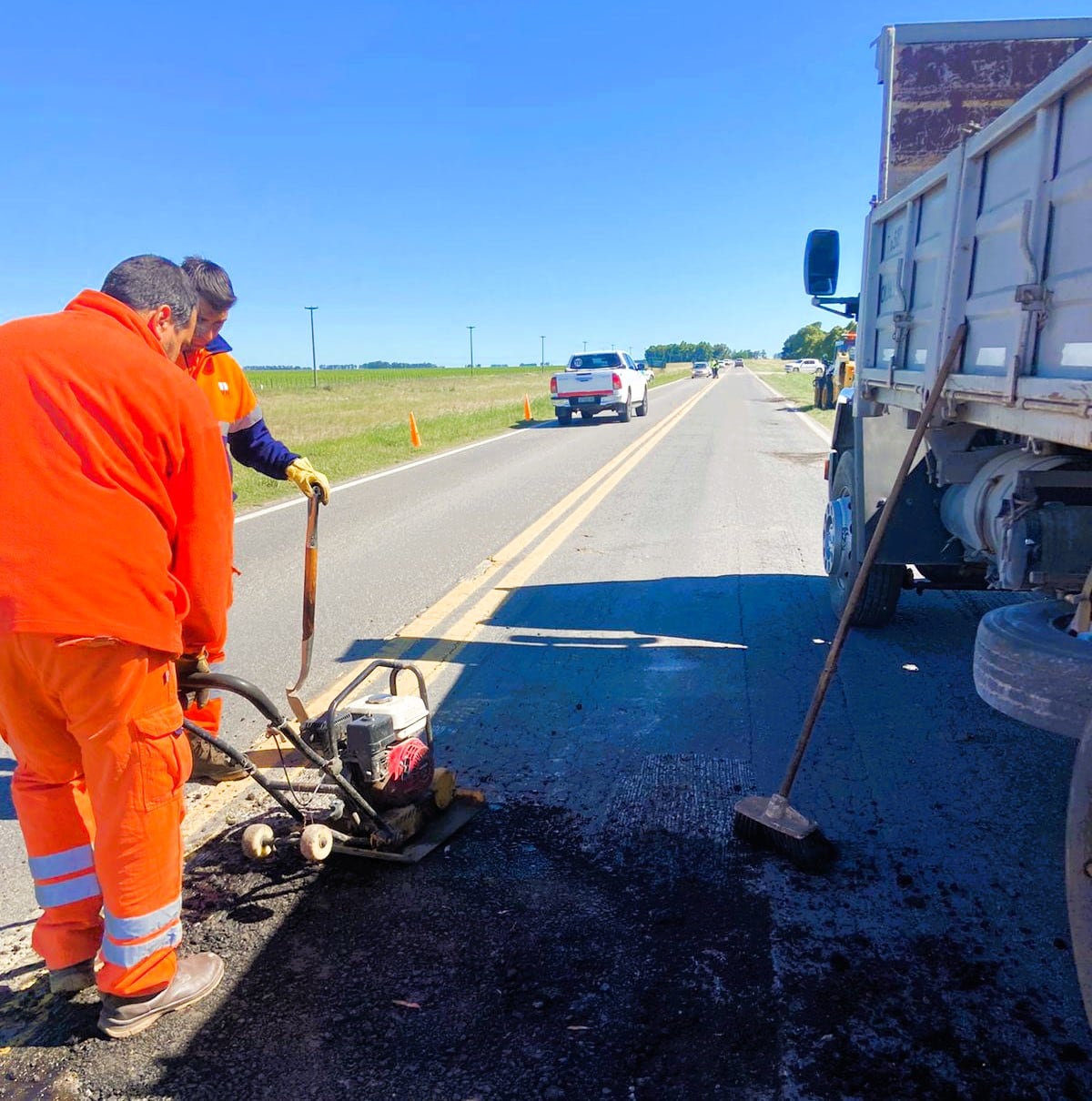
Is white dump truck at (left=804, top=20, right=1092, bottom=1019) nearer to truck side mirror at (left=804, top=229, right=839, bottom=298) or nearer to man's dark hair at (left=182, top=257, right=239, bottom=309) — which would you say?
truck side mirror at (left=804, top=229, right=839, bottom=298)

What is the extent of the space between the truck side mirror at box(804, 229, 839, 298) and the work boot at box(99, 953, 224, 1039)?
5387 mm

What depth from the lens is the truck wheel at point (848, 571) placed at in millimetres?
5680

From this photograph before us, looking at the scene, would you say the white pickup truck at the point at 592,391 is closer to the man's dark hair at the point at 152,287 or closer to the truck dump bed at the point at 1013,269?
the truck dump bed at the point at 1013,269

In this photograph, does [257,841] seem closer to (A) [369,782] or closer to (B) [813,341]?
(A) [369,782]

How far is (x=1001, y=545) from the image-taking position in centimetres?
348

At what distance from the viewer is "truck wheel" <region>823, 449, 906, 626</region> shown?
5680 millimetres

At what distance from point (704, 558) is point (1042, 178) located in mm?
5400

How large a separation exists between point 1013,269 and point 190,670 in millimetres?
3057

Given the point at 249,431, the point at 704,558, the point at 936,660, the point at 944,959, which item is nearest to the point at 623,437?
the point at 704,558

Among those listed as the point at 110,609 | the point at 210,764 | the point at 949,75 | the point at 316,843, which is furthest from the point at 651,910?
the point at 949,75

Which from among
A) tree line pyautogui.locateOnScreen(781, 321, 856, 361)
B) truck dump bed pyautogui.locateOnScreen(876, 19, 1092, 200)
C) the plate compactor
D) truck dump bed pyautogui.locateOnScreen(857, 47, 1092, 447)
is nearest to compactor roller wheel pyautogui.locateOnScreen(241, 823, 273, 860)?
the plate compactor

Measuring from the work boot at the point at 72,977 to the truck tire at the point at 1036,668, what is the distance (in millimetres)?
2735

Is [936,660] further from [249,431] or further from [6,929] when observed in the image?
[6,929]

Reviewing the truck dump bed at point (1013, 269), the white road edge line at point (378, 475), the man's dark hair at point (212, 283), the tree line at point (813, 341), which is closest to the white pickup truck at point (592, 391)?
the white road edge line at point (378, 475)
